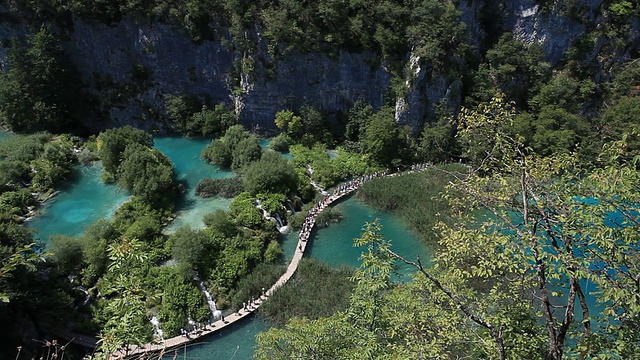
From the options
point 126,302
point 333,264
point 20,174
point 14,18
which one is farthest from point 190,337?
point 14,18

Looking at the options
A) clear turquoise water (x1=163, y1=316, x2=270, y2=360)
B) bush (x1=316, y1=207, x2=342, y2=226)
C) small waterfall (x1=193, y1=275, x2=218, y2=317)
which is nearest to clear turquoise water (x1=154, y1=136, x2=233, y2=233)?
small waterfall (x1=193, y1=275, x2=218, y2=317)

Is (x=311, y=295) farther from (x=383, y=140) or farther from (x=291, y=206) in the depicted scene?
(x=383, y=140)

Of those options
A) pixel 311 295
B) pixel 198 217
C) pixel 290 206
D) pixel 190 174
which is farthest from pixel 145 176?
pixel 311 295

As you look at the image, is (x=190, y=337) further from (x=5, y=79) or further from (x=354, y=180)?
(x=5, y=79)

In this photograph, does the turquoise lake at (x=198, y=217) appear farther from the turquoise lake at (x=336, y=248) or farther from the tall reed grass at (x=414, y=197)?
the tall reed grass at (x=414, y=197)

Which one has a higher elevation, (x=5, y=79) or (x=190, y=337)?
(x=5, y=79)

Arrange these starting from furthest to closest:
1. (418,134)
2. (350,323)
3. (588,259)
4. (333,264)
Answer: (418,134)
(333,264)
(350,323)
(588,259)
